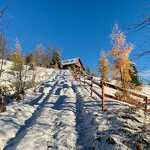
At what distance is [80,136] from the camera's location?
13.3 m

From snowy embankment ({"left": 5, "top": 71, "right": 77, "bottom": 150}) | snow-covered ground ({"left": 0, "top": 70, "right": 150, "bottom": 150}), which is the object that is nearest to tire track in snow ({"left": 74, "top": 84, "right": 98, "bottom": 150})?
snow-covered ground ({"left": 0, "top": 70, "right": 150, "bottom": 150})

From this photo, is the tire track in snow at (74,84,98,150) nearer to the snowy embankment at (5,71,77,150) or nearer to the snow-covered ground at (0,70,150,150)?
the snow-covered ground at (0,70,150,150)

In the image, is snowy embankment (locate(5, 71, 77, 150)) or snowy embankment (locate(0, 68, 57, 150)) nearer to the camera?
snowy embankment (locate(5, 71, 77, 150))

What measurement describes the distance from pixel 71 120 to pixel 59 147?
15.5 feet

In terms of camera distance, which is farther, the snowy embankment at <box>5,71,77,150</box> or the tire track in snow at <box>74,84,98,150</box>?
the tire track in snow at <box>74,84,98,150</box>

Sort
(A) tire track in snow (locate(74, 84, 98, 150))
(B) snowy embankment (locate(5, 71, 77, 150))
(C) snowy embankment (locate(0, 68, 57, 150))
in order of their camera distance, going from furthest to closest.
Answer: (C) snowy embankment (locate(0, 68, 57, 150)) < (A) tire track in snow (locate(74, 84, 98, 150)) < (B) snowy embankment (locate(5, 71, 77, 150))

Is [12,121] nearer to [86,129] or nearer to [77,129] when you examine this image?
[77,129]

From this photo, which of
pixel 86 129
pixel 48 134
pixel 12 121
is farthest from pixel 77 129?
pixel 12 121

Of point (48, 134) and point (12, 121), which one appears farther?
point (12, 121)

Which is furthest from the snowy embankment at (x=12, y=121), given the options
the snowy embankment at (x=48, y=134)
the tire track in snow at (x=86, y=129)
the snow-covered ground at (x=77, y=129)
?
the tire track in snow at (x=86, y=129)

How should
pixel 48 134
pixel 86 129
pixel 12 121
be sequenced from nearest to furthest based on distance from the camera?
pixel 48 134
pixel 86 129
pixel 12 121

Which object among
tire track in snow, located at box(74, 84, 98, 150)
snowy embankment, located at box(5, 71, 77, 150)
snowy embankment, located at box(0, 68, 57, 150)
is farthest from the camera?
snowy embankment, located at box(0, 68, 57, 150)

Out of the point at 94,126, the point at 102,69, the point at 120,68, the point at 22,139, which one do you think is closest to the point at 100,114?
the point at 94,126

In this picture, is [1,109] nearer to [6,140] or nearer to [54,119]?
[54,119]
